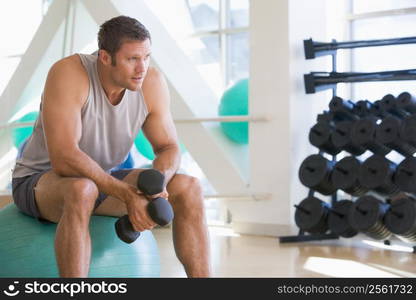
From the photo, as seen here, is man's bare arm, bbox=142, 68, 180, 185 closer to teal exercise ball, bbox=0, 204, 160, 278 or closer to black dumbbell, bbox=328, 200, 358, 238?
teal exercise ball, bbox=0, 204, 160, 278

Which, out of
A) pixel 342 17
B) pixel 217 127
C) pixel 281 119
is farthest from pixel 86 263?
pixel 342 17

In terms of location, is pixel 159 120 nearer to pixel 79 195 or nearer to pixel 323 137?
pixel 79 195

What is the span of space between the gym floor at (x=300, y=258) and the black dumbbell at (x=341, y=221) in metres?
0.09

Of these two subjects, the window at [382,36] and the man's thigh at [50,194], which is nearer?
the man's thigh at [50,194]

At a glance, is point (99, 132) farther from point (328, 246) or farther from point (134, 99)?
point (328, 246)

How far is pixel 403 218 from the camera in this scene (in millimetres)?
3211

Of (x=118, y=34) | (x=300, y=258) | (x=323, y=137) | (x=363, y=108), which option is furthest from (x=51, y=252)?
(x=363, y=108)

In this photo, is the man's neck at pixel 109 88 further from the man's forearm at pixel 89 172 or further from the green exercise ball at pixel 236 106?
the green exercise ball at pixel 236 106

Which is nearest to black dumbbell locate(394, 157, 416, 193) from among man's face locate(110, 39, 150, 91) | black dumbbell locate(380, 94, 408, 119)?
black dumbbell locate(380, 94, 408, 119)

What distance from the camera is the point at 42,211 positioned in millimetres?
2035

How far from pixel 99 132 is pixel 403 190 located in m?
1.78

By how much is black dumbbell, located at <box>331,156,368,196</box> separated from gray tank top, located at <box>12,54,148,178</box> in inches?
64.6

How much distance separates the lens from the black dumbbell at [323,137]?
3658 mm

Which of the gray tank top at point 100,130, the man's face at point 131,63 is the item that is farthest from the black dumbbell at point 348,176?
the man's face at point 131,63
